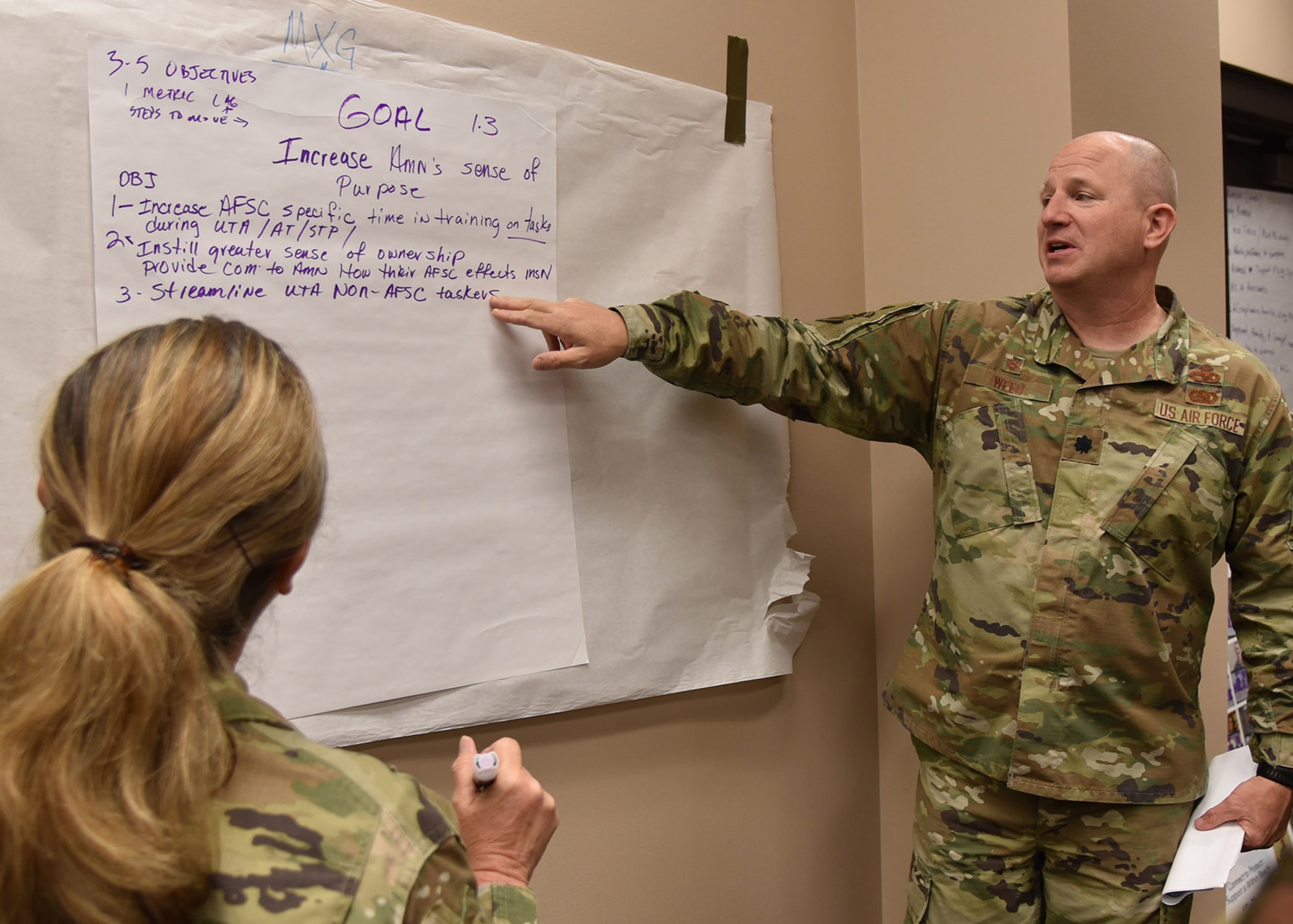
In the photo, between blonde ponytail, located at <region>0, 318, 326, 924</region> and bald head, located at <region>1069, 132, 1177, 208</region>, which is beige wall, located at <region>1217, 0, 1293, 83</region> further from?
blonde ponytail, located at <region>0, 318, 326, 924</region>

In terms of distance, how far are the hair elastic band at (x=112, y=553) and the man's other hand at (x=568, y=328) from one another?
0.73 meters

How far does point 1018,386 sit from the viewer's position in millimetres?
1406

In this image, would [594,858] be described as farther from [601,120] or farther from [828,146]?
[828,146]

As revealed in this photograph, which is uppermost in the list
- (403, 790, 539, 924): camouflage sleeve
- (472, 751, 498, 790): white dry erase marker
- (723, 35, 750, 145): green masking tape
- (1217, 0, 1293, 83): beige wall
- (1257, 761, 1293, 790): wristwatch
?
(1217, 0, 1293, 83): beige wall

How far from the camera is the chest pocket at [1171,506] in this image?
130cm

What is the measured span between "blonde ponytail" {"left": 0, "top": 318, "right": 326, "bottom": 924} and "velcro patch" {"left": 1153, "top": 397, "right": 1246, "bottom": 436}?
3.85 feet

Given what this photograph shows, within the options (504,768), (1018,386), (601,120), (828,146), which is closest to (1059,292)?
(1018,386)

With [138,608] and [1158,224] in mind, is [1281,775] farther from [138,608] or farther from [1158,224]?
[138,608]

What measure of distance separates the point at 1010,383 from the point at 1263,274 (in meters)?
1.64

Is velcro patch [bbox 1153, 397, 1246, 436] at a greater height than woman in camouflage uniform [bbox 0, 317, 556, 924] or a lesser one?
greater

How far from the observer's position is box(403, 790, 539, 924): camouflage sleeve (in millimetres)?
677

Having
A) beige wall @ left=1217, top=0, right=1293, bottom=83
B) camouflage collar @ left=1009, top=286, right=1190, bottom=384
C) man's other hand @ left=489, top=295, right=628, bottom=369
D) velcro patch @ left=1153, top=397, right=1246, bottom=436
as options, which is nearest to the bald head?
camouflage collar @ left=1009, top=286, right=1190, bottom=384

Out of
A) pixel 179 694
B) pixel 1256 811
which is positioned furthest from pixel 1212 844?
pixel 179 694

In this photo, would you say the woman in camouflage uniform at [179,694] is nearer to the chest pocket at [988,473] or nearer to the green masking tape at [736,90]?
the chest pocket at [988,473]
